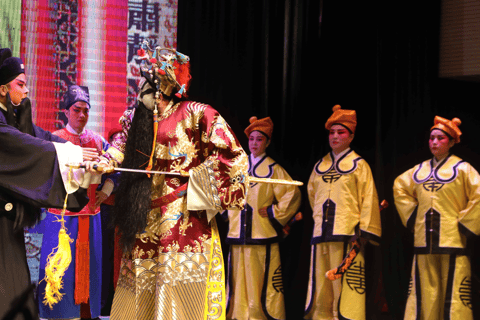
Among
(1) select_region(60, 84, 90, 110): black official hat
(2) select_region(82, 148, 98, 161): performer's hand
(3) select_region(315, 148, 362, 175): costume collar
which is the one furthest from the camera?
(3) select_region(315, 148, 362, 175): costume collar

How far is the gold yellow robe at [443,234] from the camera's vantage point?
4.07 meters

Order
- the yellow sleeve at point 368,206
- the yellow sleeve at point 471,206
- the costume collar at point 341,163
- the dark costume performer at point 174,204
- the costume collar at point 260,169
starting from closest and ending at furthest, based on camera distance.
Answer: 1. the dark costume performer at point 174,204
2. the yellow sleeve at point 471,206
3. the yellow sleeve at point 368,206
4. the costume collar at point 341,163
5. the costume collar at point 260,169

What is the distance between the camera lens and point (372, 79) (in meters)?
5.00

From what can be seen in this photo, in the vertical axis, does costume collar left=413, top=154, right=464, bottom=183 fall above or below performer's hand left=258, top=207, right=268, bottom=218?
above

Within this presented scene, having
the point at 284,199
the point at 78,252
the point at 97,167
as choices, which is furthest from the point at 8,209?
the point at 284,199

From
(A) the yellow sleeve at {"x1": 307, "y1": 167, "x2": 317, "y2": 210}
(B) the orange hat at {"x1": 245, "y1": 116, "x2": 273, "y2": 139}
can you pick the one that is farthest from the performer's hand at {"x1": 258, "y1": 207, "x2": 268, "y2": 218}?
(B) the orange hat at {"x1": 245, "y1": 116, "x2": 273, "y2": 139}

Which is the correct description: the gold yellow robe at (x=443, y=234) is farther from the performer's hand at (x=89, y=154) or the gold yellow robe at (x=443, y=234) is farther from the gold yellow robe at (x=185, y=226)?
the performer's hand at (x=89, y=154)

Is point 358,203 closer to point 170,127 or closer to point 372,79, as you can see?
point 372,79

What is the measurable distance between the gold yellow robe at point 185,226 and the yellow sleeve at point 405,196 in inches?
86.2

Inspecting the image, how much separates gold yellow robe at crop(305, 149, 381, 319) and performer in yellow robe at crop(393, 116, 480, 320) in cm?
35

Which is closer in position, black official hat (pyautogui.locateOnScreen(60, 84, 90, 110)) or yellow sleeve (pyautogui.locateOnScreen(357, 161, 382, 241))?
black official hat (pyautogui.locateOnScreen(60, 84, 90, 110))

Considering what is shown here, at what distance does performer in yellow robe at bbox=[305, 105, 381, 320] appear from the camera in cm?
433

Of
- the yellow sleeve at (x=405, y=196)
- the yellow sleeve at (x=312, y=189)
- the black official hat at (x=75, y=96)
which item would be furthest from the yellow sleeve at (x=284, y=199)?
the black official hat at (x=75, y=96)

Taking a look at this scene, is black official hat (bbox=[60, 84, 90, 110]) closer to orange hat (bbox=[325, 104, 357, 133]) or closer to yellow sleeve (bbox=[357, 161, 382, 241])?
orange hat (bbox=[325, 104, 357, 133])
